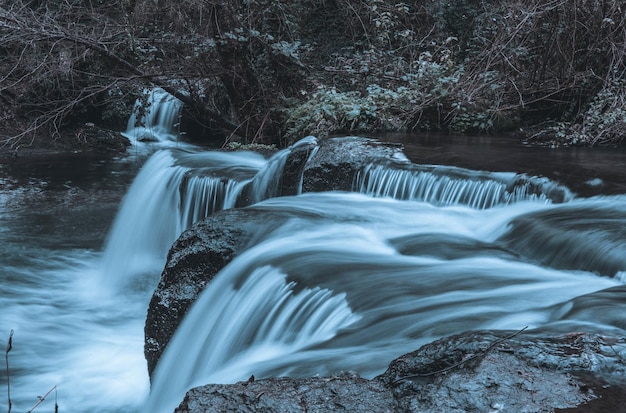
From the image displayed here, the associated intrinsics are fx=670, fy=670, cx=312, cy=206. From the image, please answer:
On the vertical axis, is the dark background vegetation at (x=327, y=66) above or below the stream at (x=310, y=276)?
above

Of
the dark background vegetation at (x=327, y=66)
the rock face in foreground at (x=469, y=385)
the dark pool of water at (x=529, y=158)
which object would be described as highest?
the dark background vegetation at (x=327, y=66)

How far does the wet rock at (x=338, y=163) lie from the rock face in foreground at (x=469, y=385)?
469cm

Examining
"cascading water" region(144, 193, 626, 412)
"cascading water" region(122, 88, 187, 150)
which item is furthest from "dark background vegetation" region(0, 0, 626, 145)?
"cascading water" region(144, 193, 626, 412)

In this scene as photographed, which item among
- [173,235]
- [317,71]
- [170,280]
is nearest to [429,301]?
[170,280]

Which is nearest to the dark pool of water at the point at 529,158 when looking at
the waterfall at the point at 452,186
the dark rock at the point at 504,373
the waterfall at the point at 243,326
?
the waterfall at the point at 452,186

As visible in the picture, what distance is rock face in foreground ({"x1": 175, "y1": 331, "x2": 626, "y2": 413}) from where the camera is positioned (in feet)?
7.55

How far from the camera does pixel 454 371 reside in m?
2.47

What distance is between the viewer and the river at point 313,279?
3.67m

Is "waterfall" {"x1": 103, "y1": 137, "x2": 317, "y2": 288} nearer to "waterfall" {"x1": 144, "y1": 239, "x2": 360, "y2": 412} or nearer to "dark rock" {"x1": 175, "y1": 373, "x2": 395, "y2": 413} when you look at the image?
"waterfall" {"x1": 144, "y1": 239, "x2": 360, "y2": 412}

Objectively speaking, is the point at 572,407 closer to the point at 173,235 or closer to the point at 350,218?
the point at 350,218

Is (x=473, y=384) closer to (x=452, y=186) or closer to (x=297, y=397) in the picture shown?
(x=297, y=397)

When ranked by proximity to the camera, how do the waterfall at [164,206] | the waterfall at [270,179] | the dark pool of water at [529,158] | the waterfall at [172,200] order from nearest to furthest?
the dark pool of water at [529,158] < the waterfall at [270,179] < the waterfall at [172,200] < the waterfall at [164,206]

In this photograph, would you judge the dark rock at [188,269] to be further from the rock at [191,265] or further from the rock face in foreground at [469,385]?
the rock face in foreground at [469,385]

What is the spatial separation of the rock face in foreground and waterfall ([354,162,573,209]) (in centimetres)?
363
